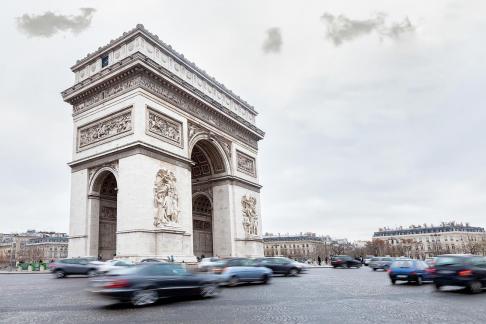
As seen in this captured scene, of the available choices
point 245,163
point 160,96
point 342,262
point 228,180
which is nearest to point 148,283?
point 160,96

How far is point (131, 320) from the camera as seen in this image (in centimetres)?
795

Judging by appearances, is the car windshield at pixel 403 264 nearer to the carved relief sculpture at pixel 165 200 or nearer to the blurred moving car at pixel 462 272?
the blurred moving car at pixel 462 272

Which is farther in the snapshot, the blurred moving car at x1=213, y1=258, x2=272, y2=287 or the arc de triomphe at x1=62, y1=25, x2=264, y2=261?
the arc de triomphe at x1=62, y1=25, x2=264, y2=261

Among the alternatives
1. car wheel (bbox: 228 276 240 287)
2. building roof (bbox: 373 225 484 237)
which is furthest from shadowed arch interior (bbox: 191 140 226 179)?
building roof (bbox: 373 225 484 237)

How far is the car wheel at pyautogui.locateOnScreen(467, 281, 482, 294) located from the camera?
41.8 ft

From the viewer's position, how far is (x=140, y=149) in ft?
85.8

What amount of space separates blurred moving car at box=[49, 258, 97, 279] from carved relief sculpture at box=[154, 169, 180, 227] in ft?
14.5

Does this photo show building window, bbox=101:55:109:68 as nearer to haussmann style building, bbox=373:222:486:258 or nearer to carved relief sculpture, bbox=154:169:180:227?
carved relief sculpture, bbox=154:169:180:227

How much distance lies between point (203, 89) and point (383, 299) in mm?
25903

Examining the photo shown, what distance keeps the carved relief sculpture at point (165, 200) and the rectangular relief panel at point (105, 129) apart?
3.68 m

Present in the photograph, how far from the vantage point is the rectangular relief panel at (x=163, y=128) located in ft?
90.3

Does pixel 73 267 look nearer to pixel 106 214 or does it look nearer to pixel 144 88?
pixel 106 214

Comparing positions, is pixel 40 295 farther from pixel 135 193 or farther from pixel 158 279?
pixel 135 193

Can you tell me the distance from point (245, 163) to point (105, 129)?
1485 centimetres
